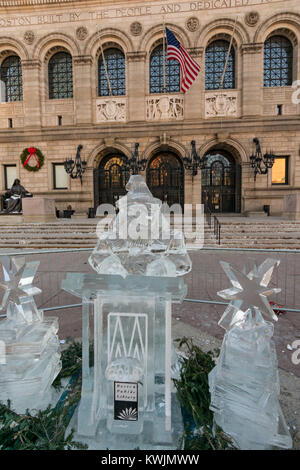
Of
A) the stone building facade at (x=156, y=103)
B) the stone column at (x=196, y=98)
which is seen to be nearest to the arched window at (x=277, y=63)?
the stone building facade at (x=156, y=103)

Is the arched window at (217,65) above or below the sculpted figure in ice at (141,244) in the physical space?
above

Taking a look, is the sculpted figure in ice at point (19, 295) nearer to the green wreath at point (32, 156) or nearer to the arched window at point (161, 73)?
the green wreath at point (32, 156)

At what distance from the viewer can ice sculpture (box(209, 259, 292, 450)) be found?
71.3 inches

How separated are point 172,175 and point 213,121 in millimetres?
4911

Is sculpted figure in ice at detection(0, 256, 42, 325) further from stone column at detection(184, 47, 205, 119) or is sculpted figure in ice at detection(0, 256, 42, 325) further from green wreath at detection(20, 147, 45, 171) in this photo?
green wreath at detection(20, 147, 45, 171)

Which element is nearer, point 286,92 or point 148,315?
point 148,315

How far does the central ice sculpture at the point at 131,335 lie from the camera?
187cm

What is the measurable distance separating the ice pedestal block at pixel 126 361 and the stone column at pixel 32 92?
22716mm

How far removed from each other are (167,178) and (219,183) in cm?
414

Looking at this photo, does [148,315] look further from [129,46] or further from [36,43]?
[36,43]

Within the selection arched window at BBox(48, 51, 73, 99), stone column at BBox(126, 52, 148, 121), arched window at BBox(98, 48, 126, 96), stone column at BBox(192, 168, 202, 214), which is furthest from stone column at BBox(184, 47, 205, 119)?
arched window at BBox(48, 51, 73, 99)
